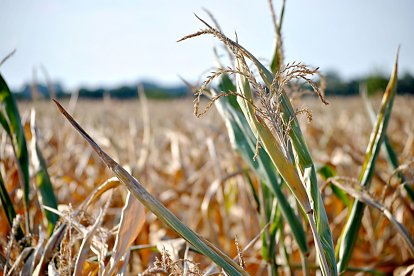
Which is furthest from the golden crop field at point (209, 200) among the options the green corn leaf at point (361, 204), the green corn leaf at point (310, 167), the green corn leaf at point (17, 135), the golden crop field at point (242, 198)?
the green corn leaf at point (310, 167)

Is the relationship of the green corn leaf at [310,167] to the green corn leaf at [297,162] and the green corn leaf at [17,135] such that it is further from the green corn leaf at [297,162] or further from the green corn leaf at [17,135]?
the green corn leaf at [17,135]

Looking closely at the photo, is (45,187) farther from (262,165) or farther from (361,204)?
(361,204)

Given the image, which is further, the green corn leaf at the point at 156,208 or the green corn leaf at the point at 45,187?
the green corn leaf at the point at 45,187

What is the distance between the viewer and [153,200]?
54 centimetres

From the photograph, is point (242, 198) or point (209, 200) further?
point (242, 198)

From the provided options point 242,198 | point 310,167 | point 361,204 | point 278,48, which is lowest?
point 242,198

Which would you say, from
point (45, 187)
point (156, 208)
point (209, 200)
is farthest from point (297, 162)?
point (209, 200)

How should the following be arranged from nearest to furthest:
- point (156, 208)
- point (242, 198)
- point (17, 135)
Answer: point (156, 208) → point (17, 135) → point (242, 198)

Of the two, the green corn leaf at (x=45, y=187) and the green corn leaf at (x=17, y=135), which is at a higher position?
the green corn leaf at (x=17, y=135)

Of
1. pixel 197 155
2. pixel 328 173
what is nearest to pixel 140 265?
pixel 328 173

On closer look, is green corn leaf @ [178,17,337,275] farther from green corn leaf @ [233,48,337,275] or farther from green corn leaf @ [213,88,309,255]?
green corn leaf @ [213,88,309,255]

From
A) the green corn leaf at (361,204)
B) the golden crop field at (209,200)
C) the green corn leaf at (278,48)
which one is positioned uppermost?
the green corn leaf at (278,48)

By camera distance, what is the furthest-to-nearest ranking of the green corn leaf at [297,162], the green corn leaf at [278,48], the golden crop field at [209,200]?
the golden crop field at [209,200] → the green corn leaf at [278,48] → the green corn leaf at [297,162]

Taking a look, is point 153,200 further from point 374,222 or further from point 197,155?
point 197,155
